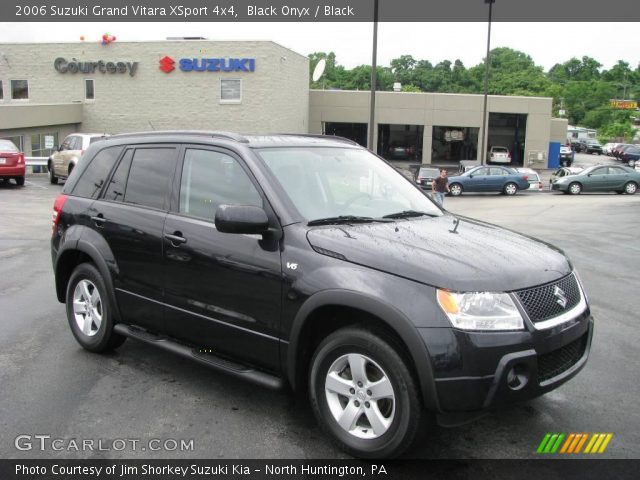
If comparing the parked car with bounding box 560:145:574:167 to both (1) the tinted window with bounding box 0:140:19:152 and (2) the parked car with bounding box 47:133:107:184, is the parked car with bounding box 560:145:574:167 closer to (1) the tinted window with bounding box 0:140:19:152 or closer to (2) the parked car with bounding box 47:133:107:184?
(2) the parked car with bounding box 47:133:107:184

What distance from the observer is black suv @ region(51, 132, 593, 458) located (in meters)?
3.27

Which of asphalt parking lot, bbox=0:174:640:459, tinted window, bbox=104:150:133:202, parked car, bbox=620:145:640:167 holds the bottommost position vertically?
parked car, bbox=620:145:640:167

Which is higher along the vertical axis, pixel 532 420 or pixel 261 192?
pixel 261 192

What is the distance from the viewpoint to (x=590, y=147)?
7512 centimetres

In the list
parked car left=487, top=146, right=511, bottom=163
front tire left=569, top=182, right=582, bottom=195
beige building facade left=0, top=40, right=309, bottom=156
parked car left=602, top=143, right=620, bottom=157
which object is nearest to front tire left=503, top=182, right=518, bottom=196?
front tire left=569, top=182, right=582, bottom=195

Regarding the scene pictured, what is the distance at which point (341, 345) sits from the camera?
11.7ft

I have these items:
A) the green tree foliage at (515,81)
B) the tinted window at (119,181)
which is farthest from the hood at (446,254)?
the green tree foliage at (515,81)

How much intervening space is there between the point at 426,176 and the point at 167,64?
48.0 feet

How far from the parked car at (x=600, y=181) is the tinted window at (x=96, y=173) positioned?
2818 centimetres

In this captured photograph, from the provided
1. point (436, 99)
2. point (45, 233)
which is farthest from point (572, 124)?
point (45, 233)

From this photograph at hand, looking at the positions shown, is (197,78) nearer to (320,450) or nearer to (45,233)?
(45,233)

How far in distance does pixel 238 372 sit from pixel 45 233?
9.71m

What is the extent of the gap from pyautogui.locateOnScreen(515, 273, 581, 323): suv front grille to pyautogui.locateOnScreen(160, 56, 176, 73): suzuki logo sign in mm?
31488

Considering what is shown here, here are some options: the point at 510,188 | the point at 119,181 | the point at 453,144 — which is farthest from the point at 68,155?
the point at 453,144
